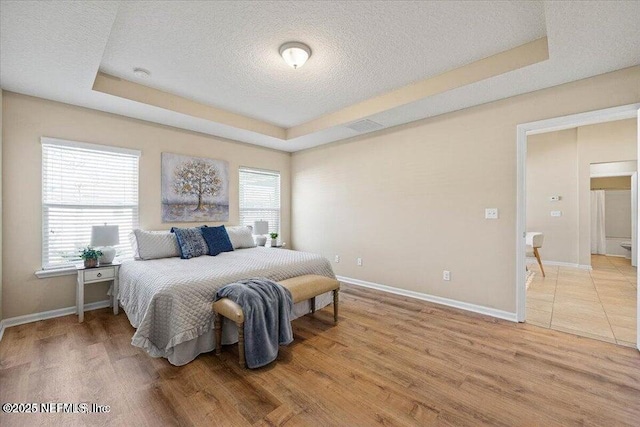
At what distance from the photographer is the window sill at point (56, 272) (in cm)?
300

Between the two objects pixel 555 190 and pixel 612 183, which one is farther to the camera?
pixel 612 183

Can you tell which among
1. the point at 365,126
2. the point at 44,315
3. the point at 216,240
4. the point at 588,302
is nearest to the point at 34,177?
the point at 44,315

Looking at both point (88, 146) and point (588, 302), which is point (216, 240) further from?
point (588, 302)

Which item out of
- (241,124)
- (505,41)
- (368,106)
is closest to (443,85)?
(505,41)

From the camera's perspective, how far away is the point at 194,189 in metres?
4.23

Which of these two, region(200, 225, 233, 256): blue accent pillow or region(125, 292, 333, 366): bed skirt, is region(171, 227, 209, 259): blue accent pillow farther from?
region(125, 292, 333, 366): bed skirt

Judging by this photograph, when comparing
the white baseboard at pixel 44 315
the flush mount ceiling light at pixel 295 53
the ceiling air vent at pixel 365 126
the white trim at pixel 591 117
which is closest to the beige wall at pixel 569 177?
the white trim at pixel 591 117

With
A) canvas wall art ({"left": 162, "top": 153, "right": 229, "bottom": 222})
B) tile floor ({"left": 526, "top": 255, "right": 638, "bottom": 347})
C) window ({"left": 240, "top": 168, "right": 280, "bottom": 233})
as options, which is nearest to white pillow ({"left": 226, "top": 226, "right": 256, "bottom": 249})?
canvas wall art ({"left": 162, "top": 153, "right": 229, "bottom": 222})

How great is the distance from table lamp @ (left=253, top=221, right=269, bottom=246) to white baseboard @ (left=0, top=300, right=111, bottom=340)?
83.4 inches

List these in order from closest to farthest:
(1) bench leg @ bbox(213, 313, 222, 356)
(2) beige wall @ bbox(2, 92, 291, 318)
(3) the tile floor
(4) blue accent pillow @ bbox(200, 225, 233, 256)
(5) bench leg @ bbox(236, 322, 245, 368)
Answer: (5) bench leg @ bbox(236, 322, 245, 368)
(1) bench leg @ bbox(213, 313, 222, 356)
(3) the tile floor
(2) beige wall @ bbox(2, 92, 291, 318)
(4) blue accent pillow @ bbox(200, 225, 233, 256)

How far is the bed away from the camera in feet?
→ 7.05

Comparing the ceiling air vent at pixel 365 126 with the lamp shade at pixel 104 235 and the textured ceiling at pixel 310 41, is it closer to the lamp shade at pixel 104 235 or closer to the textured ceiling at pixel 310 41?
the textured ceiling at pixel 310 41

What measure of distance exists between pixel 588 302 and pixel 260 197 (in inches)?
201

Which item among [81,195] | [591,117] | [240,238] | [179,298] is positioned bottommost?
[179,298]
